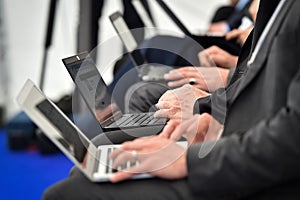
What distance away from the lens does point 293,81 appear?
646 millimetres

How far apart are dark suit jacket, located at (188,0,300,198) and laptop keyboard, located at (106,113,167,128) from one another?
0.78ft

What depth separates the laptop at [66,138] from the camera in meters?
0.71

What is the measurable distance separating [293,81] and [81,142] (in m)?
0.37

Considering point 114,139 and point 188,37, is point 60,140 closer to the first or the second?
point 114,139

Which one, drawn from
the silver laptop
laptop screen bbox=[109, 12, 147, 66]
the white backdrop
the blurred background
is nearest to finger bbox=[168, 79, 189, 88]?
laptop screen bbox=[109, 12, 147, 66]

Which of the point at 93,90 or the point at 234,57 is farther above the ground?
the point at 93,90

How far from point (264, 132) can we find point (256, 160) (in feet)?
0.14

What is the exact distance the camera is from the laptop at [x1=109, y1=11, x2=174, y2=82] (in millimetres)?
1309

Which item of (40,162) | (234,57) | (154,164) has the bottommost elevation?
(40,162)

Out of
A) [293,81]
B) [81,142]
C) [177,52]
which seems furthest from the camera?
[177,52]

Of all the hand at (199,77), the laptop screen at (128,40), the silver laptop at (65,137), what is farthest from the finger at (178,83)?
the silver laptop at (65,137)

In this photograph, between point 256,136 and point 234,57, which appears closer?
point 256,136

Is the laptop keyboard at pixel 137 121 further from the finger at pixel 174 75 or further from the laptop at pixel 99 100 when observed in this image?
the finger at pixel 174 75

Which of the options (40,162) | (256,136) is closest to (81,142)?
(256,136)
